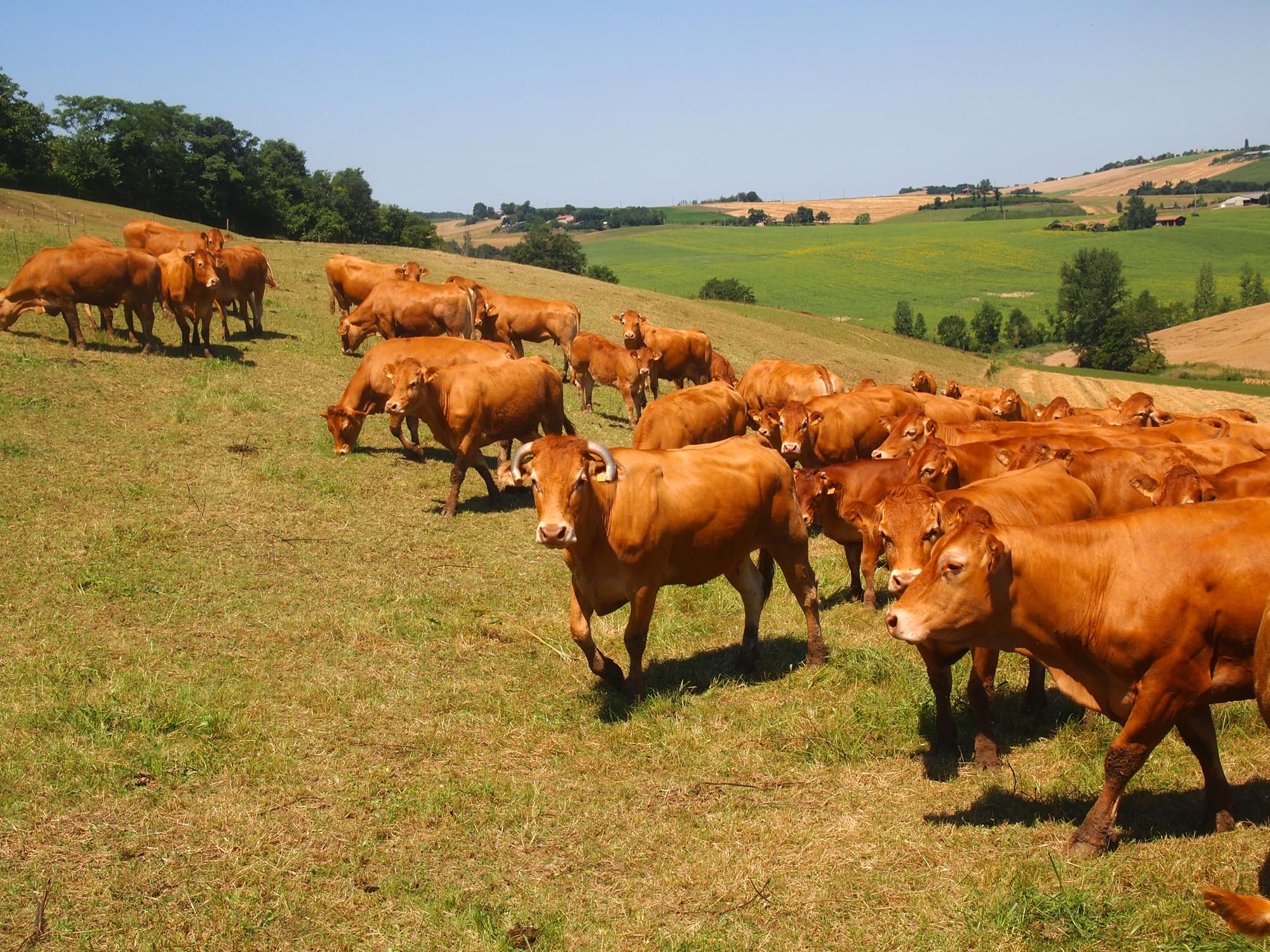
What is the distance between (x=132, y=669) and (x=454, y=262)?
37.2 m

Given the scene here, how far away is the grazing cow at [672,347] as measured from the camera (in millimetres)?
24672

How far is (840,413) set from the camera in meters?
15.4

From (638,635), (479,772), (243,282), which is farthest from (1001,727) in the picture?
(243,282)

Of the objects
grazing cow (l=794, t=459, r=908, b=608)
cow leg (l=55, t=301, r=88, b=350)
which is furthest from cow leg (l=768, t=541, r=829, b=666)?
cow leg (l=55, t=301, r=88, b=350)

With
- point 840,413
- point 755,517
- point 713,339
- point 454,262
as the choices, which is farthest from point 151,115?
point 755,517

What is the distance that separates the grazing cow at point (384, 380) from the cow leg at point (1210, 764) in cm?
1195

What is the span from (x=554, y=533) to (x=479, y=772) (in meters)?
1.81

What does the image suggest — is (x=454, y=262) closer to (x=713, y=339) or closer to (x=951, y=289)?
(x=713, y=339)

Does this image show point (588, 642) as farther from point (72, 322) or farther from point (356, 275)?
point (356, 275)

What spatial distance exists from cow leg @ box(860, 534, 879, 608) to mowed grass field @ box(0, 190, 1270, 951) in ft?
0.60

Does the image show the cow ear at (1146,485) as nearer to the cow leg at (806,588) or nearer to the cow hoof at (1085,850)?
the cow leg at (806,588)

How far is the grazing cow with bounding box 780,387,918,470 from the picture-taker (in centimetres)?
1491

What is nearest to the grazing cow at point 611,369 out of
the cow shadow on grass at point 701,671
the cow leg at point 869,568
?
the cow leg at point 869,568

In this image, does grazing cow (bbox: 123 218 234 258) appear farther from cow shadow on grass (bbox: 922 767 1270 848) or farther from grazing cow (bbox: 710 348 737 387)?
cow shadow on grass (bbox: 922 767 1270 848)
